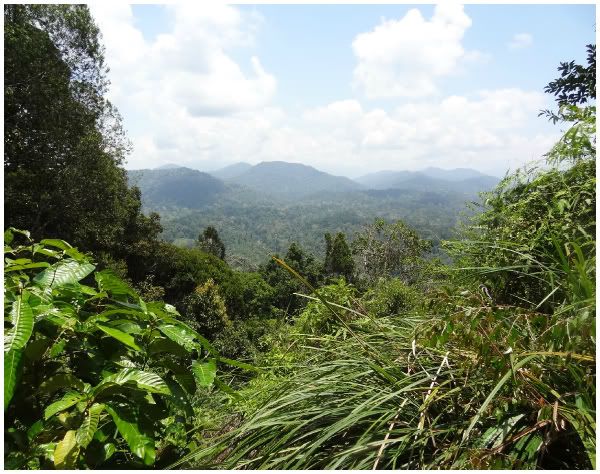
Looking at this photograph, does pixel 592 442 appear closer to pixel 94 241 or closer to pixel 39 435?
pixel 39 435

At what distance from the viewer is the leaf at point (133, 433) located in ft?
2.41

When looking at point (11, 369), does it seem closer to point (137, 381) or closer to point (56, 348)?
point (56, 348)

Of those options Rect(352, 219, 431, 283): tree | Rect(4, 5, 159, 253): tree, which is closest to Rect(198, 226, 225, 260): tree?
Rect(352, 219, 431, 283): tree

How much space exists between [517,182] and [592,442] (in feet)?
4.95

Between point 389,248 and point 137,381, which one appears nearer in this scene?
point 137,381

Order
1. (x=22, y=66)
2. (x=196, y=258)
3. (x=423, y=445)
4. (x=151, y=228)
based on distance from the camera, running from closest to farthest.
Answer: (x=423, y=445) → (x=22, y=66) → (x=151, y=228) → (x=196, y=258)

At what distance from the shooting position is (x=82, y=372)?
861 mm

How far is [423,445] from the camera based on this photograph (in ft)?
3.03

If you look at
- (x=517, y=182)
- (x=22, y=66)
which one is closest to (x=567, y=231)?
(x=517, y=182)

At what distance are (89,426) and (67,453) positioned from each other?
0.20 feet

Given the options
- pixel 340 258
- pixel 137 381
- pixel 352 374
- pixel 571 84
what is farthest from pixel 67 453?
pixel 340 258

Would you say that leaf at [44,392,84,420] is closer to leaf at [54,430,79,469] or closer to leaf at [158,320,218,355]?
leaf at [54,430,79,469]

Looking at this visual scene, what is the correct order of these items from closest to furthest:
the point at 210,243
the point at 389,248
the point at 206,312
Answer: the point at 206,312 < the point at 389,248 < the point at 210,243

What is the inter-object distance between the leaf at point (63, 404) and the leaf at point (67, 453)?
5 centimetres
